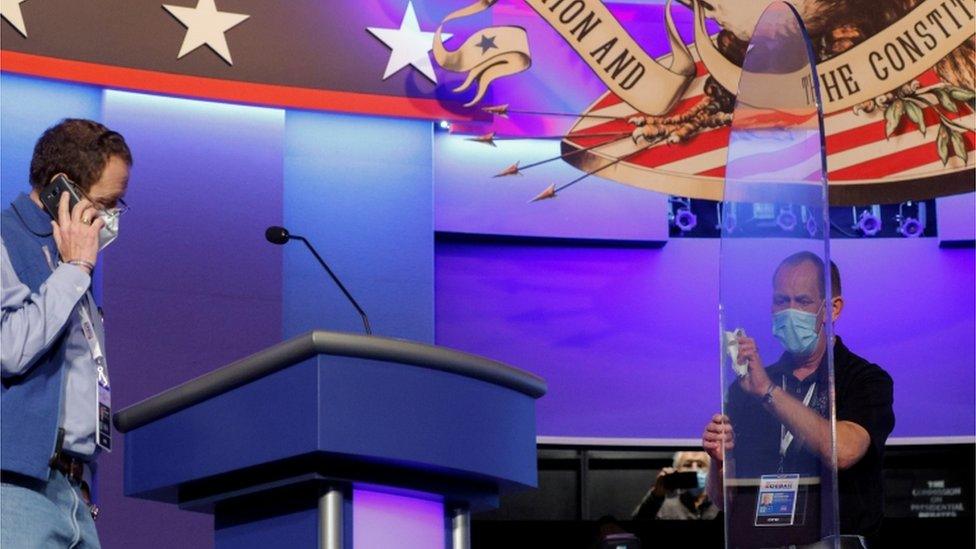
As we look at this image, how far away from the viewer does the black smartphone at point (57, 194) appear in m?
2.23

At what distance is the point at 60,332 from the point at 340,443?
0.45 meters

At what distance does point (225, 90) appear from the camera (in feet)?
16.0

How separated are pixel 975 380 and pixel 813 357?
146 inches

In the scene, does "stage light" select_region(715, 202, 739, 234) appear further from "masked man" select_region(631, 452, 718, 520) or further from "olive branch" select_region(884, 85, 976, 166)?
"olive branch" select_region(884, 85, 976, 166)

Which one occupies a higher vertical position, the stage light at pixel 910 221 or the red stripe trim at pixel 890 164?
the red stripe trim at pixel 890 164

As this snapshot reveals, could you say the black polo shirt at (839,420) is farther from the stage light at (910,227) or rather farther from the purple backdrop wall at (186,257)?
the stage light at (910,227)

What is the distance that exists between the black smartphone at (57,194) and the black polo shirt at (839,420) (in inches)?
43.9

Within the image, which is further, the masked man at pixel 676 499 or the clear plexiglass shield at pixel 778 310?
the masked man at pixel 676 499

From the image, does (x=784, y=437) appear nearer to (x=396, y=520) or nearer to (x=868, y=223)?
(x=396, y=520)

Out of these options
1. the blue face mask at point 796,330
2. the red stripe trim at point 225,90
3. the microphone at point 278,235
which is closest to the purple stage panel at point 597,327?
the red stripe trim at point 225,90

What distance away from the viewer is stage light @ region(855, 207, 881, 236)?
5.80 m

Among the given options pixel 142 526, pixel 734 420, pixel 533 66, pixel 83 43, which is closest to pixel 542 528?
pixel 142 526

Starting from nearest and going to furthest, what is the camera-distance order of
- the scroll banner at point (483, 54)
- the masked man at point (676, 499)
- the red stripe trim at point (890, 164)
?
the masked man at point (676, 499)
the scroll banner at point (483, 54)
the red stripe trim at point (890, 164)

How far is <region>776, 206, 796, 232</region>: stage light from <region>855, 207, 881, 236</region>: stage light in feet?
12.1
